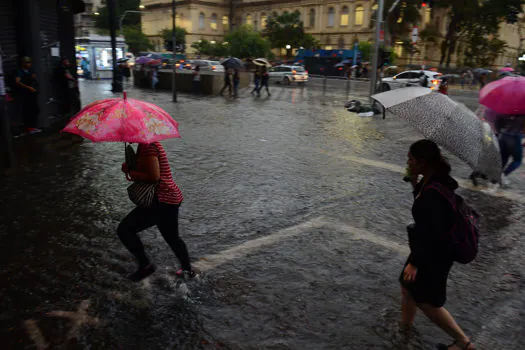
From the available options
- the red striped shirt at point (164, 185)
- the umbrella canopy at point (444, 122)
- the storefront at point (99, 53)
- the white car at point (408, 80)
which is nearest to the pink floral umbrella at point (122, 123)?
the red striped shirt at point (164, 185)

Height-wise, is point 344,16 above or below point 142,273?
above

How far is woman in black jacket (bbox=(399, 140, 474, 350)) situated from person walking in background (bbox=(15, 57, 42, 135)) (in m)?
9.51

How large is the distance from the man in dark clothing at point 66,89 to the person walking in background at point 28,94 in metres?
2.44

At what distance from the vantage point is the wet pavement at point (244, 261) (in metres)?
3.50

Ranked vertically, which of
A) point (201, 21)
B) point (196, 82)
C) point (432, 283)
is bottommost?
point (432, 283)

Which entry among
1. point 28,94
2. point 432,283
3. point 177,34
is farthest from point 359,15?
point 432,283

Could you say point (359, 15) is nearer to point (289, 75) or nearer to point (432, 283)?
point (289, 75)

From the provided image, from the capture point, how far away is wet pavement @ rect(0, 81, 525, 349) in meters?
3.50

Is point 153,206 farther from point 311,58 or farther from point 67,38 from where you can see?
point 311,58

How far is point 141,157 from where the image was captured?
3.71 meters

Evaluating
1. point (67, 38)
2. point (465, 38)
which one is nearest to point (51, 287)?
point (67, 38)

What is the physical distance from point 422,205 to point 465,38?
61.1m

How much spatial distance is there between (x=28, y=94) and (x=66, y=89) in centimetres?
352

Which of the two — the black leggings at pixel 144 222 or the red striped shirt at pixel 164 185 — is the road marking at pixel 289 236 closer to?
the black leggings at pixel 144 222
